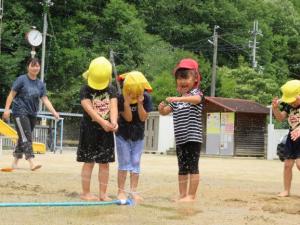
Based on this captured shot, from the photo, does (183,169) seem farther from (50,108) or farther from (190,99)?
(50,108)

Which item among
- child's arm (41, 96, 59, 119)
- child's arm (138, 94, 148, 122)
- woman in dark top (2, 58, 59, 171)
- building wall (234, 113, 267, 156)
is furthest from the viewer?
building wall (234, 113, 267, 156)

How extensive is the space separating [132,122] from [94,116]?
1.81ft

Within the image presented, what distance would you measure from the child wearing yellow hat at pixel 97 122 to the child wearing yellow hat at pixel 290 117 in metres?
1.95

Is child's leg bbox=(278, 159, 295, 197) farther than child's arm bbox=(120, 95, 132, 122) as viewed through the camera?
Yes

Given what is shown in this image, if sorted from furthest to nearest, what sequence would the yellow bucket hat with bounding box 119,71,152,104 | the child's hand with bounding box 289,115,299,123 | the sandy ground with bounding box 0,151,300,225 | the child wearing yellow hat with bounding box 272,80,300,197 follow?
the child's hand with bounding box 289,115,299,123, the child wearing yellow hat with bounding box 272,80,300,197, the yellow bucket hat with bounding box 119,71,152,104, the sandy ground with bounding box 0,151,300,225

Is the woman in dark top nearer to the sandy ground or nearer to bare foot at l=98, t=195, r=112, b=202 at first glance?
the sandy ground

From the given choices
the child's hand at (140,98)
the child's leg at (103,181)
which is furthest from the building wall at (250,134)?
the child's leg at (103,181)

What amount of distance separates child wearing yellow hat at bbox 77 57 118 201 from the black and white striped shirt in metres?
0.66

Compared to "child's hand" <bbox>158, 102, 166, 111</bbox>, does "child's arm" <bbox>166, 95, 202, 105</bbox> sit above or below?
above

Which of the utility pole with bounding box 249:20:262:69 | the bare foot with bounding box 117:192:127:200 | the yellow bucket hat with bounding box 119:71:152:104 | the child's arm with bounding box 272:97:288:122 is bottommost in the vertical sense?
the bare foot with bounding box 117:192:127:200

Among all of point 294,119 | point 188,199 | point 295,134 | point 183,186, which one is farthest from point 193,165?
point 294,119

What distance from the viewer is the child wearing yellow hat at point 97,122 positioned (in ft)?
18.5

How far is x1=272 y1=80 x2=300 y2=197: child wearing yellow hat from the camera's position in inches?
261

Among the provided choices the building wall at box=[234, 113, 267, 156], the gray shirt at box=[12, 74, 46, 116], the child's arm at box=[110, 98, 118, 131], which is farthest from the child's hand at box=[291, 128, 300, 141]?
the building wall at box=[234, 113, 267, 156]
